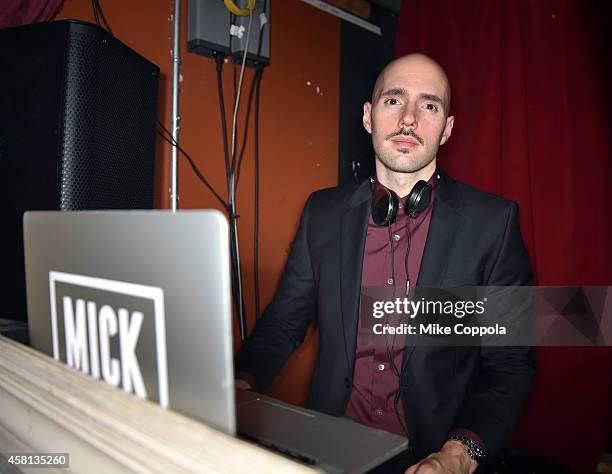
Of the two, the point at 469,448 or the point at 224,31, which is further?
the point at 224,31

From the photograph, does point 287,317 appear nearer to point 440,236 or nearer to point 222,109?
point 440,236

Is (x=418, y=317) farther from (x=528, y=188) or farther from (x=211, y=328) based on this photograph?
(x=211, y=328)

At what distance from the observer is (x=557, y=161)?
5.59ft

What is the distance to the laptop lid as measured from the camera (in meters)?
0.39

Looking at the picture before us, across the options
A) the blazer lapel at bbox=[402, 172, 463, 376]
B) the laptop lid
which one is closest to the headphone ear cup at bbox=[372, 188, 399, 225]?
the blazer lapel at bbox=[402, 172, 463, 376]

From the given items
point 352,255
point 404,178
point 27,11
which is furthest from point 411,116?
point 27,11

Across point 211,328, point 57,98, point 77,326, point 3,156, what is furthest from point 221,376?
point 3,156

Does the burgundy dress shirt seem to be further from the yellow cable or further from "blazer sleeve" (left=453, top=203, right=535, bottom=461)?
the yellow cable

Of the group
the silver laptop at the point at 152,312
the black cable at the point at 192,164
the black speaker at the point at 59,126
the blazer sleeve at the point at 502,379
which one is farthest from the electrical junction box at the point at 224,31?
the silver laptop at the point at 152,312

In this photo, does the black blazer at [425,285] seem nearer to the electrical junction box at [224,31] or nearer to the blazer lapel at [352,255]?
the blazer lapel at [352,255]

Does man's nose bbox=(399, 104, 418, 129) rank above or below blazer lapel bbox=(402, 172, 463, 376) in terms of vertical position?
above

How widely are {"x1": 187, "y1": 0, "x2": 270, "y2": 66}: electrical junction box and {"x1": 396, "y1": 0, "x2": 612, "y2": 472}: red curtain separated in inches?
33.5

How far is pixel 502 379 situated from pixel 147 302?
1.07m

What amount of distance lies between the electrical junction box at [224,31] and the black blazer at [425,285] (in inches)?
26.4
